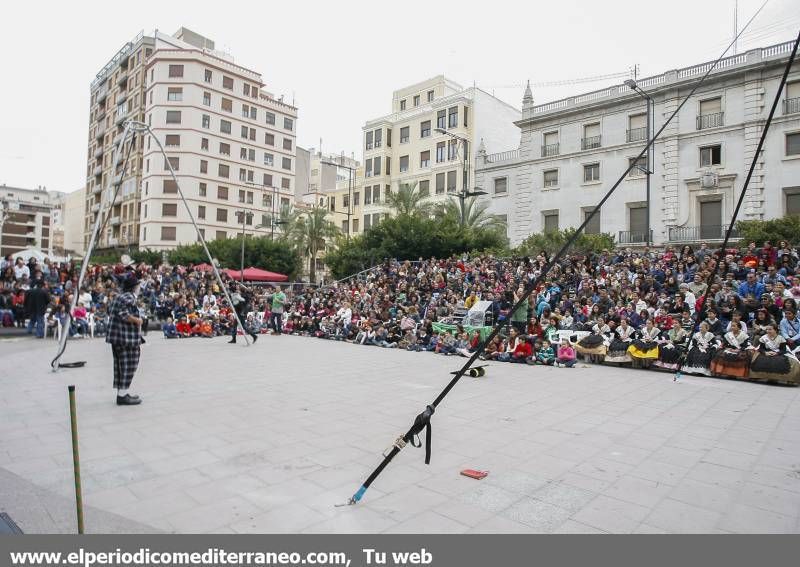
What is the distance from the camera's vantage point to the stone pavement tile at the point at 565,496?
3.92 m

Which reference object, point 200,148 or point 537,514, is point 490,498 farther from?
point 200,148

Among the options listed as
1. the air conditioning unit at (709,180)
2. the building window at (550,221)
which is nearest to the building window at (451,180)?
the building window at (550,221)

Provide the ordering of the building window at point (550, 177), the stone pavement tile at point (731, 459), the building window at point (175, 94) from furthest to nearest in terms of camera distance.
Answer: the building window at point (175, 94) → the building window at point (550, 177) → the stone pavement tile at point (731, 459)

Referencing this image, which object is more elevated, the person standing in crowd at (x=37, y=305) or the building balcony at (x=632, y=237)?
the building balcony at (x=632, y=237)

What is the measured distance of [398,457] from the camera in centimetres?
504

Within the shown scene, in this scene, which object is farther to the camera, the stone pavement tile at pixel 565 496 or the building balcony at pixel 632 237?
the building balcony at pixel 632 237

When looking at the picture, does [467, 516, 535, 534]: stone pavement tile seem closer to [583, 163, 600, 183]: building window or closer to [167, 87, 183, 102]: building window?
[583, 163, 600, 183]: building window

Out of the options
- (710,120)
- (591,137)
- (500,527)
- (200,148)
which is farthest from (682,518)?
(200,148)

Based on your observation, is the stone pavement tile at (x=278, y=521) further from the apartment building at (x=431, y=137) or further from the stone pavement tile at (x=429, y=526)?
the apartment building at (x=431, y=137)

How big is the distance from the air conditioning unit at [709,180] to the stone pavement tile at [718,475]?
2832 cm

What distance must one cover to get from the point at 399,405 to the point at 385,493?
3.38 m

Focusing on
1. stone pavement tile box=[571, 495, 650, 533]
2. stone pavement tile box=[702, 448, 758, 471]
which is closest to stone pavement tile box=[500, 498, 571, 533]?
stone pavement tile box=[571, 495, 650, 533]

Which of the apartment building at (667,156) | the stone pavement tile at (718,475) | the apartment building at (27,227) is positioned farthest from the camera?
the apartment building at (27,227)
